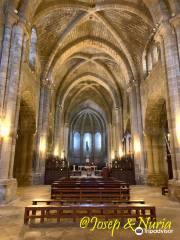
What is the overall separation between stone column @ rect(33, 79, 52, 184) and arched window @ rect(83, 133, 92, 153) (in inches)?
1093

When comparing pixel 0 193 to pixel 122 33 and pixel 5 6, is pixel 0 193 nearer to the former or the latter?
pixel 5 6

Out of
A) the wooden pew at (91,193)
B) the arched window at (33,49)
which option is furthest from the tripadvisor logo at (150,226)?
the arched window at (33,49)

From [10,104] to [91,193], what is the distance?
574 centimetres

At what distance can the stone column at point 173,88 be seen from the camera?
917 centimetres

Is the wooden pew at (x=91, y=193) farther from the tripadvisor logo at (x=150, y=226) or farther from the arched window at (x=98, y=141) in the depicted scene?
the arched window at (x=98, y=141)

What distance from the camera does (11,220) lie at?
547 centimetres

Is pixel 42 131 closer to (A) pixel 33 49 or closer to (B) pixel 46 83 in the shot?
(B) pixel 46 83

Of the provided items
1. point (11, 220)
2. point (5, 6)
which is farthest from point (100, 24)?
point (11, 220)

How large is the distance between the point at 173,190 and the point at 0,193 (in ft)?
26.0

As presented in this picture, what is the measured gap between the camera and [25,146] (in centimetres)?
1582

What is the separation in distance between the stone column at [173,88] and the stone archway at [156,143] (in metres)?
5.53

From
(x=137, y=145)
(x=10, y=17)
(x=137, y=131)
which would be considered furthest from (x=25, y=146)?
(x=137, y=131)

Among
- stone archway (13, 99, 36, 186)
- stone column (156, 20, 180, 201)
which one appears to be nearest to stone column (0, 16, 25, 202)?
stone archway (13, 99, 36, 186)

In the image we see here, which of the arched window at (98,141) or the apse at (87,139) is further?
the arched window at (98,141)
